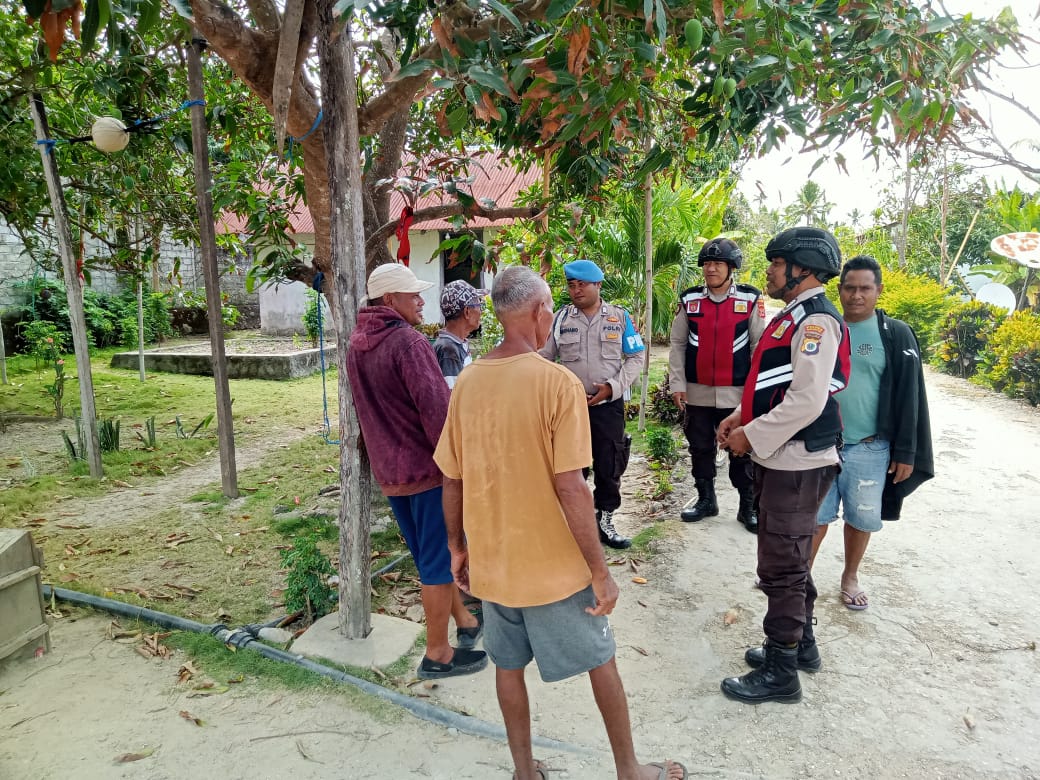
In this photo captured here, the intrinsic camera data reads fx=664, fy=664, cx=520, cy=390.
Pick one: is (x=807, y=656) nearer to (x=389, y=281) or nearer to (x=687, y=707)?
(x=687, y=707)

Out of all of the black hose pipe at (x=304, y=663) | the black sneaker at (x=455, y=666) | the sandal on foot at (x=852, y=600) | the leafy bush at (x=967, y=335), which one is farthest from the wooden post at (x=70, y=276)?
the leafy bush at (x=967, y=335)

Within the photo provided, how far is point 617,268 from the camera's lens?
28.6 ft

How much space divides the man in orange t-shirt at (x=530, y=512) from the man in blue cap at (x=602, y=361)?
86.9 inches

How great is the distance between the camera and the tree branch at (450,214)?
4109mm

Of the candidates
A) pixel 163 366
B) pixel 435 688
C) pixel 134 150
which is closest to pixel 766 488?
pixel 435 688

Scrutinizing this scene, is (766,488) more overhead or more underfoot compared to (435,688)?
more overhead

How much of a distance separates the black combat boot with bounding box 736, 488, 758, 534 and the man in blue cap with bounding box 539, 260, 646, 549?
0.91 meters

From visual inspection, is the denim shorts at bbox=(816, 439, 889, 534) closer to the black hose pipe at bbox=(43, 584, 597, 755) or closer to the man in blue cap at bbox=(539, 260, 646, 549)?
the man in blue cap at bbox=(539, 260, 646, 549)

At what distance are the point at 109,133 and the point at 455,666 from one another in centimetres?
453

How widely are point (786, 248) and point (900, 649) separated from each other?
2045mm

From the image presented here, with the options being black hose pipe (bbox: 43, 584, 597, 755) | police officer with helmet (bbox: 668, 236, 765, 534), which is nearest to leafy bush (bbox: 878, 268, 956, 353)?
police officer with helmet (bbox: 668, 236, 765, 534)

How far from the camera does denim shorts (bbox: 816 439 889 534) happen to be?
3.29 metres

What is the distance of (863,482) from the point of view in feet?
10.9

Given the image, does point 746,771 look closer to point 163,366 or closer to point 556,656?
point 556,656
